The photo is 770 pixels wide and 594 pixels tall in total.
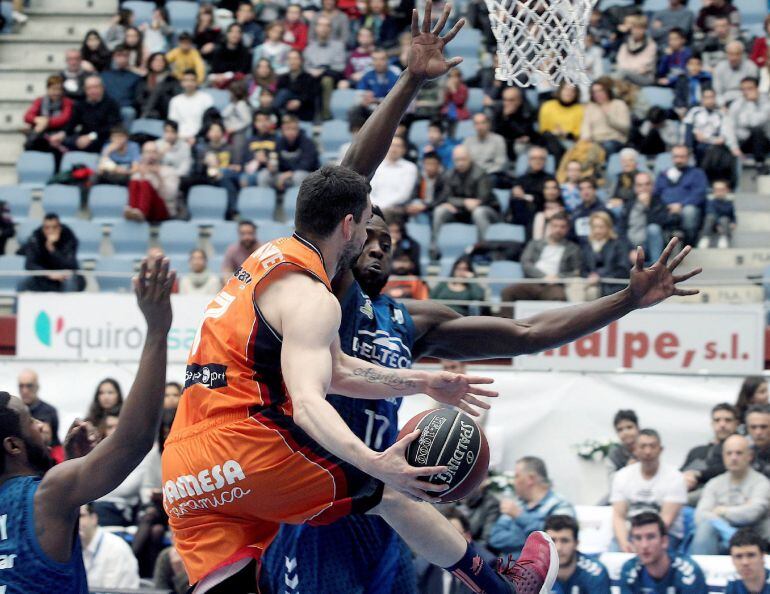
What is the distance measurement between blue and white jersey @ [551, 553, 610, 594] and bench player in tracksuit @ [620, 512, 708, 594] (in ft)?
0.37

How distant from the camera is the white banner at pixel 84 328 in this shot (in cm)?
1238

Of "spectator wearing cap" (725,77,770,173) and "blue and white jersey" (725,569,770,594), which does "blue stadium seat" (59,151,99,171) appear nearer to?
"spectator wearing cap" (725,77,770,173)

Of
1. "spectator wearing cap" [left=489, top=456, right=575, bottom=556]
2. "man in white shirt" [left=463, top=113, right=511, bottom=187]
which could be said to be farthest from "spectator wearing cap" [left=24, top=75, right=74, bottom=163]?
"spectator wearing cap" [left=489, top=456, right=575, bottom=556]

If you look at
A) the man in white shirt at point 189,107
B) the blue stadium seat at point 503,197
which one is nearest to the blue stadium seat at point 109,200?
the man in white shirt at point 189,107

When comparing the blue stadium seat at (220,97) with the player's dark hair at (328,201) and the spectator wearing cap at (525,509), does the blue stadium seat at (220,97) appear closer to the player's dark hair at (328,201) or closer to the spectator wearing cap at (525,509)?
the spectator wearing cap at (525,509)

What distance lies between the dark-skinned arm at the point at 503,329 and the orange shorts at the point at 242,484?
1179 mm

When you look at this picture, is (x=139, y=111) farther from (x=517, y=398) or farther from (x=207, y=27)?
(x=517, y=398)

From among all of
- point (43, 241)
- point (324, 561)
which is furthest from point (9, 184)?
point (324, 561)

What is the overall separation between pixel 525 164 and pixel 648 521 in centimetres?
689

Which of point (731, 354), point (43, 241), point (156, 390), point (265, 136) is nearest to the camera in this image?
point (156, 390)

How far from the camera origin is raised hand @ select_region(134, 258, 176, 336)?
4.25 metres

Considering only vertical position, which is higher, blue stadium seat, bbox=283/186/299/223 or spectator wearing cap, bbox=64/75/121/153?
spectator wearing cap, bbox=64/75/121/153

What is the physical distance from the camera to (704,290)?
12.4 m

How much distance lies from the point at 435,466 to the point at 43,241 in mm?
10233
